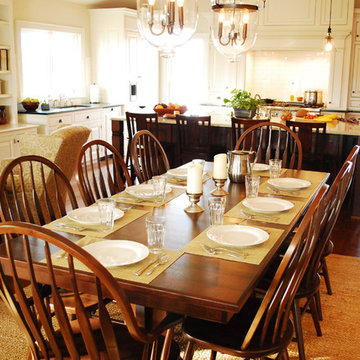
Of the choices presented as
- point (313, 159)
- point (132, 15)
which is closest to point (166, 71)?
point (132, 15)

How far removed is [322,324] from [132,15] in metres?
6.33

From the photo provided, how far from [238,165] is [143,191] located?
0.63m

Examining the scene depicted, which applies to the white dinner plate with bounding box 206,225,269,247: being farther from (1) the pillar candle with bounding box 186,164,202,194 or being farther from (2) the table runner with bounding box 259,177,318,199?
(2) the table runner with bounding box 259,177,318,199

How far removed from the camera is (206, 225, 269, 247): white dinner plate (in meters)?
2.02

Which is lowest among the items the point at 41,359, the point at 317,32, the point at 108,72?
the point at 41,359

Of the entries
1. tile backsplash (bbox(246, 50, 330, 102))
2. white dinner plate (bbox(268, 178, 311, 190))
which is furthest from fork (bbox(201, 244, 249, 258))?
tile backsplash (bbox(246, 50, 330, 102))

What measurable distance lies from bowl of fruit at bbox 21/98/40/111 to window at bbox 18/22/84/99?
0.28 meters

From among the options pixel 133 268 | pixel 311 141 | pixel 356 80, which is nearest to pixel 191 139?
pixel 311 141

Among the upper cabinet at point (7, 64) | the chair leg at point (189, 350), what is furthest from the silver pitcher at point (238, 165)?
the upper cabinet at point (7, 64)

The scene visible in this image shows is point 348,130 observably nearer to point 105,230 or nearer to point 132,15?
point 105,230

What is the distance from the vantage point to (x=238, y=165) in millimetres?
3061

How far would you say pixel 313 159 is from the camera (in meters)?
4.73

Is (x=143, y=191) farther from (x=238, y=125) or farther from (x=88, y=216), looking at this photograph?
(x=238, y=125)

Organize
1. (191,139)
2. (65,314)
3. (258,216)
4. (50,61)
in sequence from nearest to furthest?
(65,314) → (258,216) → (191,139) → (50,61)
